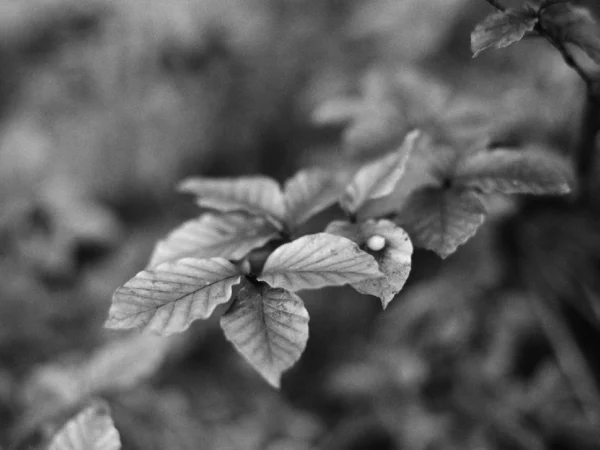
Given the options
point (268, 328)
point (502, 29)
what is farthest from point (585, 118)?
point (268, 328)

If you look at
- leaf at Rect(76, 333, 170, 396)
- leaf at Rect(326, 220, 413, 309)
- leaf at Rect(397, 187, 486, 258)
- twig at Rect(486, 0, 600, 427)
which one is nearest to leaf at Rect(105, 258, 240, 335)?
leaf at Rect(326, 220, 413, 309)

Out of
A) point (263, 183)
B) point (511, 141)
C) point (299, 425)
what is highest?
point (263, 183)

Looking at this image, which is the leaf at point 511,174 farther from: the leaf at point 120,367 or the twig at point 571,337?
the leaf at point 120,367

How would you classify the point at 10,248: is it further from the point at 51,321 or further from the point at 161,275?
the point at 161,275

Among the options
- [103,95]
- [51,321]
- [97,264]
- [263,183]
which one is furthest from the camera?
[103,95]

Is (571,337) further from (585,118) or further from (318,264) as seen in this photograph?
(318,264)

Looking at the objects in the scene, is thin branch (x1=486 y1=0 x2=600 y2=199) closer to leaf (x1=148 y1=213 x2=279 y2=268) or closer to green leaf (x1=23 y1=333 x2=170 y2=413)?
leaf (x1=148 y1=213 x2=279 y2=268)

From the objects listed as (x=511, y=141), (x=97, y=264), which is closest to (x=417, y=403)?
(x=511, y=141)
